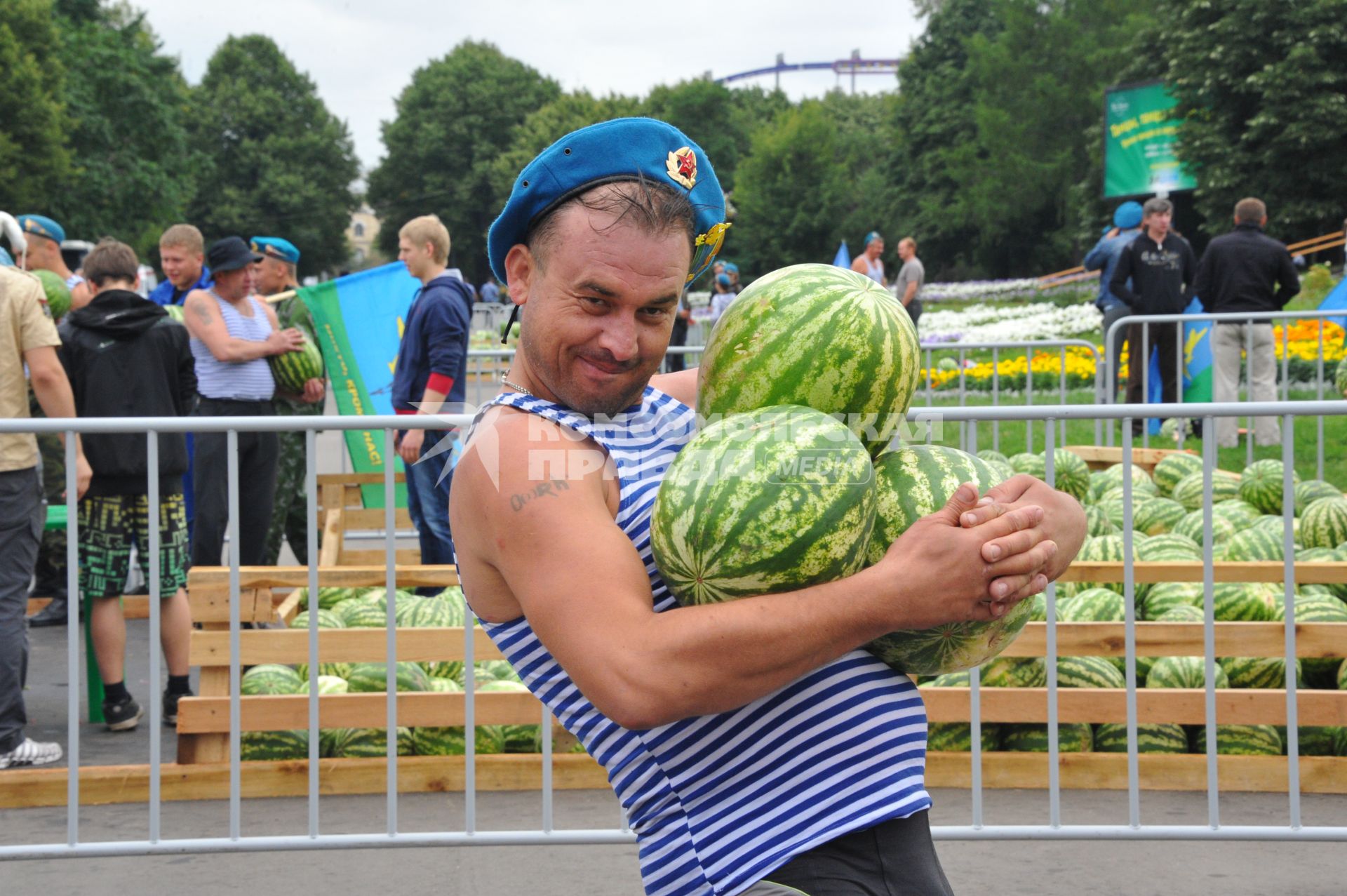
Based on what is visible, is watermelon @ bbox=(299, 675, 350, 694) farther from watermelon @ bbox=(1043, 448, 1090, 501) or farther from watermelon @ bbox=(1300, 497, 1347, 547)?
watermelon @ bbox=(1300, 497, 1347, 547)

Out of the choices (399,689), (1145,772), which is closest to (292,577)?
(399,689)

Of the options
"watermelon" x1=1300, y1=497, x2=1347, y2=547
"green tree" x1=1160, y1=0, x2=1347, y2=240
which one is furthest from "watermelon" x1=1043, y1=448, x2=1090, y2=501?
"green tree" x1=1160, y1=0, x2=1347, y2=240

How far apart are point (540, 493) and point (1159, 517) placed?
224 inches

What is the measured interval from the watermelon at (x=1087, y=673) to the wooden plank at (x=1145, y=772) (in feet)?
0.87

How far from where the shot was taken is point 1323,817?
15.0 ft

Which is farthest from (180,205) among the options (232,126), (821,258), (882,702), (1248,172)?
(882,702)

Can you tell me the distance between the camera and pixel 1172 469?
7.75m

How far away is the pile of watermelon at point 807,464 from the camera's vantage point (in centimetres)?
159

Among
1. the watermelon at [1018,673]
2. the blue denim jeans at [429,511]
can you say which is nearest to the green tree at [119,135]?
the blue denim jeans at [429,511]

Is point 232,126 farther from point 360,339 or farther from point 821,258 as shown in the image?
point 360,339

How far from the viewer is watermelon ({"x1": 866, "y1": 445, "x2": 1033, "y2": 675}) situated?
1.69 metres

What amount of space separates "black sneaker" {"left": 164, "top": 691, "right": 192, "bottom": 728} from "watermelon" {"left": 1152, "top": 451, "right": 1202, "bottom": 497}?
5.52 metres

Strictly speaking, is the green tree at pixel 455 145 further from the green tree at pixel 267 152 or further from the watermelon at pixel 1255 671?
the watermelon at pixel 1255 671

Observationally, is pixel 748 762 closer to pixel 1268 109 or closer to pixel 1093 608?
pixel 1093 608
